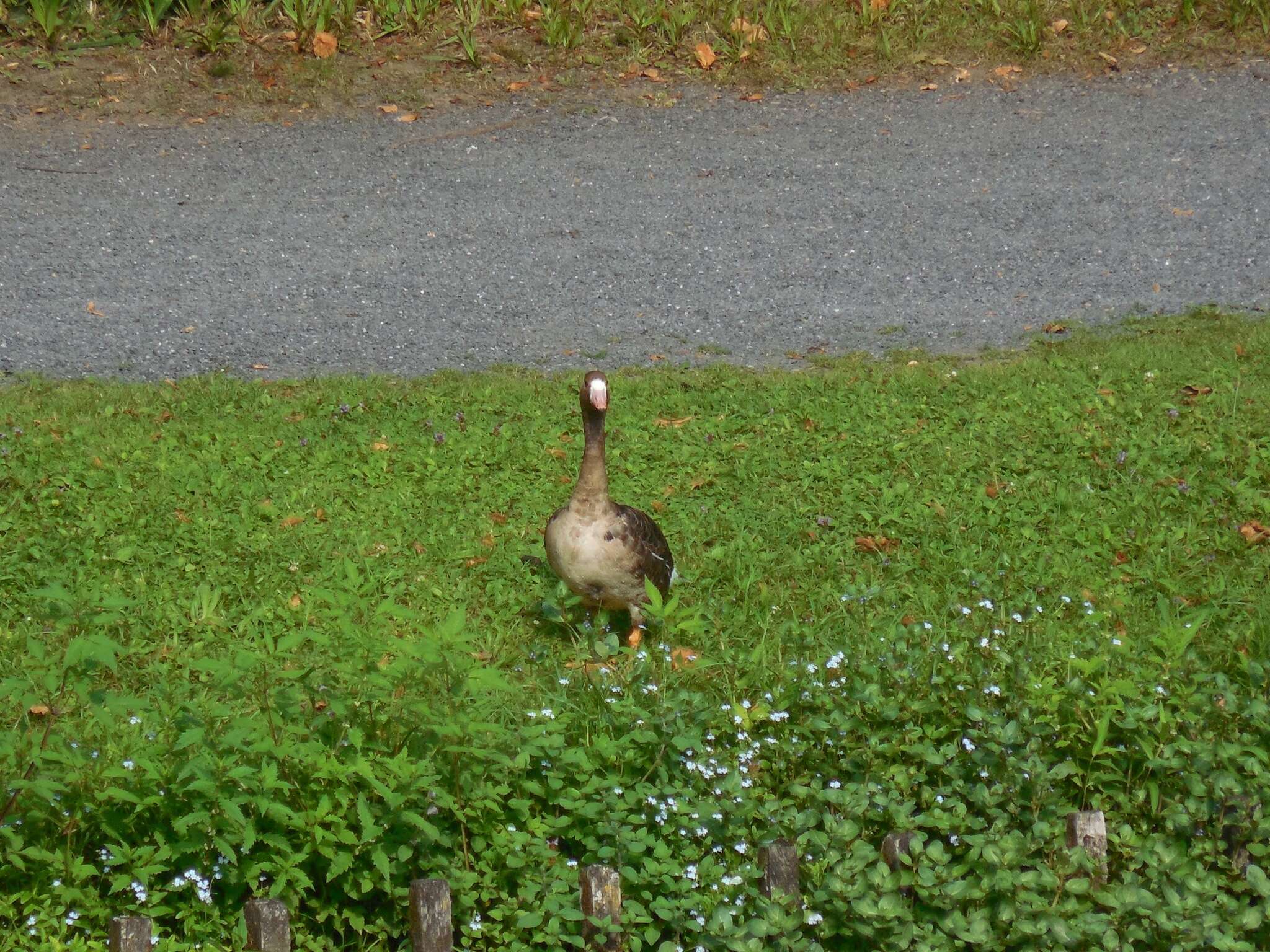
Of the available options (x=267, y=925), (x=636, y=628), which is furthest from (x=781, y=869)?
Result: (x=636, y=628)

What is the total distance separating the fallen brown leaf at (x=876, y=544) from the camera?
617 centimetres

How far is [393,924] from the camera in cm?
360

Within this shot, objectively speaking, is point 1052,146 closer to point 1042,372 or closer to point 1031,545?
point 1042,372

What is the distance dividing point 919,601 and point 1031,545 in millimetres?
746

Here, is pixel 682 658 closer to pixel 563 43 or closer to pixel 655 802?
pixel 655 802

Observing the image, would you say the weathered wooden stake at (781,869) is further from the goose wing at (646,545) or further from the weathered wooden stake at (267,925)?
the goose wing at (646,545)

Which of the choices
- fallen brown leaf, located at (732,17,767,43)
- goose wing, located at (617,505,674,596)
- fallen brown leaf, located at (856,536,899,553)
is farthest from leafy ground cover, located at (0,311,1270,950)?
fallen brown leaf, located at (732,17,767,43)

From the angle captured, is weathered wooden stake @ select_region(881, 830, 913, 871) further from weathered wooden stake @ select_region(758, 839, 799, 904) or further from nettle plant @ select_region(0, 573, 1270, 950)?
weathered wooden stake @ select_region(758, 839, 799, 904)

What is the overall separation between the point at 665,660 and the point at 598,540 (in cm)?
60

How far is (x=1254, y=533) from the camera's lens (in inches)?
237

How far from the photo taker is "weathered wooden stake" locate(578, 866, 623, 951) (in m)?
3.33

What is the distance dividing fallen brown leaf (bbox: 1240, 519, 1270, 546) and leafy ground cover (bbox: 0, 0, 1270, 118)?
6.68 meters

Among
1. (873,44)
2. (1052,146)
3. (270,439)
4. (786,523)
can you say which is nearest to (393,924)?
(786,523)

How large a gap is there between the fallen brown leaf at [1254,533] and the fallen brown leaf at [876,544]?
150 centimetres
